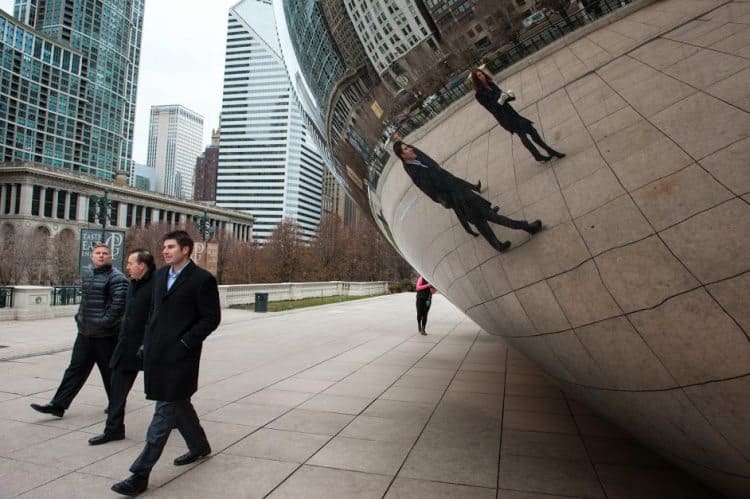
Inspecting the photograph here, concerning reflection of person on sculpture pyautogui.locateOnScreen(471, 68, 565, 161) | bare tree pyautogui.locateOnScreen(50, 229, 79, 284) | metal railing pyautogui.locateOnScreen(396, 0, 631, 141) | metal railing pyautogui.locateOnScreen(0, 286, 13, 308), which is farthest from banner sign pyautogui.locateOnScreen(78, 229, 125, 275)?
bare tree pyautogui.locateOnScreen(50, 229, 79, 284)

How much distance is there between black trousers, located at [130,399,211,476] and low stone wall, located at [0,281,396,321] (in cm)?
1144

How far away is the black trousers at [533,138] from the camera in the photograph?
6.45 ft

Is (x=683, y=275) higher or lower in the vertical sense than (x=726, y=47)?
lower

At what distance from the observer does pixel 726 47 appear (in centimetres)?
156

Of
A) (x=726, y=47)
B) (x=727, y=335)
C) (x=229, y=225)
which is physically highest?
(x=229, y=225)

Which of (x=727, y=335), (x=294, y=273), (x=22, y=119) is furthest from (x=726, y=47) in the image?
(x=22, y=119)

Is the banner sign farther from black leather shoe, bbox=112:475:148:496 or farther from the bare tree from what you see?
the bare tree

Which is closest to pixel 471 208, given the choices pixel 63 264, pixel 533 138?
pixel 533 138

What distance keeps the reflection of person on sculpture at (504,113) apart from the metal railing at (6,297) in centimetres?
1670

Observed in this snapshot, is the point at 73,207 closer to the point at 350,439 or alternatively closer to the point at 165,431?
the point at 350,439

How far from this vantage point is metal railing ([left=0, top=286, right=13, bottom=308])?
1418 centimetres

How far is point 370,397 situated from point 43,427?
10.5 feet

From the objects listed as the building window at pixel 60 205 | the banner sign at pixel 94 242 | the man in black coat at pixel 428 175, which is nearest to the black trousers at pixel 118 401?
the man in black coat at pixel 428 175

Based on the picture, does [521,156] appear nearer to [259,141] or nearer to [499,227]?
[499,227]
